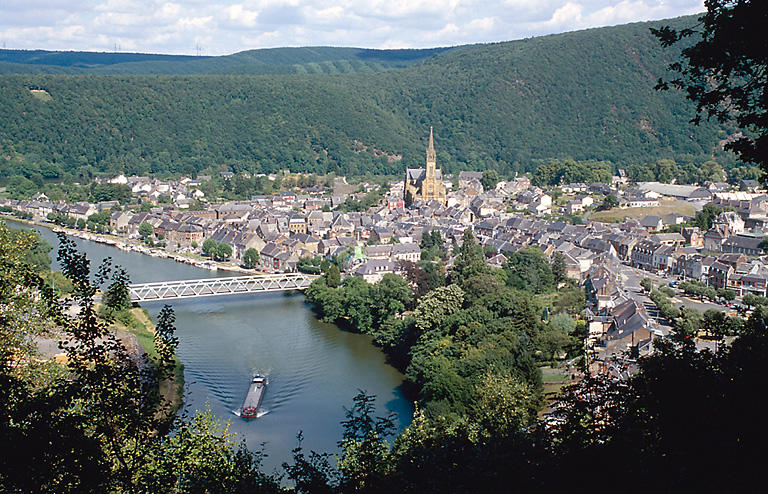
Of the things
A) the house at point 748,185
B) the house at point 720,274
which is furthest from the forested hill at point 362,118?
the house at point 720,274

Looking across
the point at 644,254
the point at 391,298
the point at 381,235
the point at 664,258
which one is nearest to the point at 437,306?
the point at 391,298

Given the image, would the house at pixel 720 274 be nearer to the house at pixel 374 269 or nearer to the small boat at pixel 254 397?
the house at pixel 374 269

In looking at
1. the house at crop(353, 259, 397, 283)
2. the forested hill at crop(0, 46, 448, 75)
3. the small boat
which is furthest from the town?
the forested hill at crop(0, 46, 448, 75)

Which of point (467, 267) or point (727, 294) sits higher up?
point (467, 267)

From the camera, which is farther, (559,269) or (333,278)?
(559,269)

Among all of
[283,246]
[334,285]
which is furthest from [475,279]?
[283,246]

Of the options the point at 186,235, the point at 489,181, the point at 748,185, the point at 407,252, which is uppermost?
the point at 407,252

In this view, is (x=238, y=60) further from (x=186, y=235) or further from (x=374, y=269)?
(x=374, y=269)

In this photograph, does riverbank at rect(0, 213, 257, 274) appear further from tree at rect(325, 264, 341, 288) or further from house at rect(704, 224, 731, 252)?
house at rect(704, 224, 731, 252)
